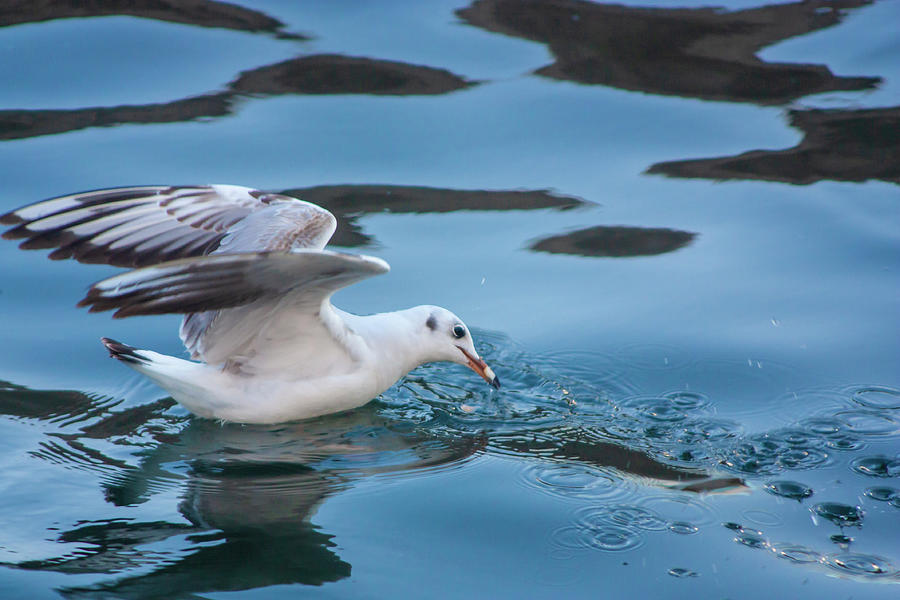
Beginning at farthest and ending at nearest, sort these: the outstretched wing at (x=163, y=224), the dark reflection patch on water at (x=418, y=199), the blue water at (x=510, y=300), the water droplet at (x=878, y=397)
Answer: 1. the dark reflection patch on water at (x=418, y=199)
2. the water droplet at (x=878, y=397)
3. the outstretched wing at (x=163, y=224)
4. the blue water at (x=510, y=300)

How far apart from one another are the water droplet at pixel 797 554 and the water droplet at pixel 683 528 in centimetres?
33

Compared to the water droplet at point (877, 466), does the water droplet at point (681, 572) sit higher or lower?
lower

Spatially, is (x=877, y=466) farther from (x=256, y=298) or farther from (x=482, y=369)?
(x=256, y=298)

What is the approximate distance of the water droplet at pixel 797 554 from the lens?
→ 441 cm

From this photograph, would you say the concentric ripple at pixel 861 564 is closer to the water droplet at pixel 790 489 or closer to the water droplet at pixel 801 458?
the water droplet at pixel 790 489

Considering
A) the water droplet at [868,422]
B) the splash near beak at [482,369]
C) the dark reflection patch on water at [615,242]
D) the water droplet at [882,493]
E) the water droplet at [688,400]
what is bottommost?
the water droplet at [882,493]

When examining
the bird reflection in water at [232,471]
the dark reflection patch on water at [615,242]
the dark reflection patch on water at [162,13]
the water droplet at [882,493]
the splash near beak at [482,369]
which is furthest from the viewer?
the dark reflection patch on water at [162,13]

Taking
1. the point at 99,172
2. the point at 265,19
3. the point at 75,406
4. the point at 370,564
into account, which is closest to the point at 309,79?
the point at 265,19

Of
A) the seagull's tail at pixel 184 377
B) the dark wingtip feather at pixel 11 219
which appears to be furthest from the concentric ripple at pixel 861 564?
the dark wingtip feather at pixel 11 219

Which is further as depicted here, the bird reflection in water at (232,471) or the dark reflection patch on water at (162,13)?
the dark reflection patch on water at (162,13)

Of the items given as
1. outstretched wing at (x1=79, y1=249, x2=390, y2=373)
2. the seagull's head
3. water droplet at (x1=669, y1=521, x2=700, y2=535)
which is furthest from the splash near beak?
water droplet at (x1=669, y1=521, x2=700, y2=535)

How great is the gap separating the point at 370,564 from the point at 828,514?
2.01 metres

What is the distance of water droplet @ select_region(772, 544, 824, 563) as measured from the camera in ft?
14.5

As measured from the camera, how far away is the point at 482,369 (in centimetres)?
606
